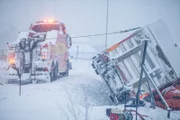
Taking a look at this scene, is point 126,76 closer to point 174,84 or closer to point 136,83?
point 136,83

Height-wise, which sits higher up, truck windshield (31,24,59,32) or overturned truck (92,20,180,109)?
truck windshield (31,24,59,32)

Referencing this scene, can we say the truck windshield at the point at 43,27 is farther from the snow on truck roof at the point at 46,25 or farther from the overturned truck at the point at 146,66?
the overturned truck at the point at 146,66

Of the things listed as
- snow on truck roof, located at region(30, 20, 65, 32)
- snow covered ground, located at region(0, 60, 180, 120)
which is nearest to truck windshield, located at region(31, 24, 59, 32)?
snow on truck roof, located at region(30, 20, 65, 32)

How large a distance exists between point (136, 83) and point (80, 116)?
7.41ft

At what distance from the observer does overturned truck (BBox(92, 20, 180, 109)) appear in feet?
21.7

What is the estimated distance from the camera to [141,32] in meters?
6.92

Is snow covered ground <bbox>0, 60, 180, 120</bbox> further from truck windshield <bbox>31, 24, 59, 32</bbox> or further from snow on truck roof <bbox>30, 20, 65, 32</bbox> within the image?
truck windshield <bbox>31, 24, 59, 32</bbox>

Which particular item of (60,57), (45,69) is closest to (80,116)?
(45,69)

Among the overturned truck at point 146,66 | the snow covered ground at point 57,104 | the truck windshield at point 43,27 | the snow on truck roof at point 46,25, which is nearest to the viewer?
the snow covered ground at point 57,104

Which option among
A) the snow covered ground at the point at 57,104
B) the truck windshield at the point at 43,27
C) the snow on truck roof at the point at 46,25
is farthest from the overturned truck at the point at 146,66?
the truck windshield at the point at 43,27

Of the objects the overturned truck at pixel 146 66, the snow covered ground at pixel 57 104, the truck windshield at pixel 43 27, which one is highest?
the truck windshield at pixel 43 27

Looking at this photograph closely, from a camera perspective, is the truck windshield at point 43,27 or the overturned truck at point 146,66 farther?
the truck windshield at point 43,27

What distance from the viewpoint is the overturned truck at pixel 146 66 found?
6.63 m

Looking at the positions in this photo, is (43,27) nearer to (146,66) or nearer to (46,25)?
(46,25)
